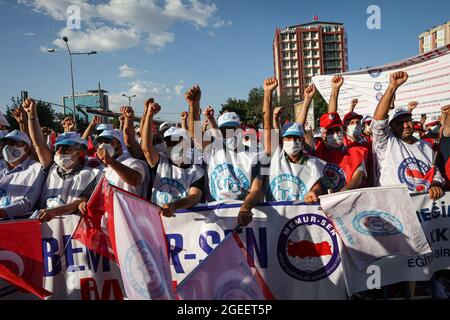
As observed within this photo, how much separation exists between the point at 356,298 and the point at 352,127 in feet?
8.53

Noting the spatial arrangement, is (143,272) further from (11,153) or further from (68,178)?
(11,153)

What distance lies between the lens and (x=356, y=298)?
3.32m

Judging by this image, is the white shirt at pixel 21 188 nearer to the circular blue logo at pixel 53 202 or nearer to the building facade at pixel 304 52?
the circular blue logo at pixel 53 202

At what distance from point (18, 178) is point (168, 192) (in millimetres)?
1619

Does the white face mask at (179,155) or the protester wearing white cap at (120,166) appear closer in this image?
the protester wearing white cap at (120,166)

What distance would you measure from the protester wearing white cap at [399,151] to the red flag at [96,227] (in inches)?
114

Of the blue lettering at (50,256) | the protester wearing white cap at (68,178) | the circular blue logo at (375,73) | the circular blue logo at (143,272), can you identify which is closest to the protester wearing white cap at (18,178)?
the protester wearing white cap at (68,178)

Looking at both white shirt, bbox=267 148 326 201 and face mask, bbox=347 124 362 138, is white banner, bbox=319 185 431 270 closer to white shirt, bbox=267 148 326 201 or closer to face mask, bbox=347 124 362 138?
white shirt, bbox=267 148 326 201

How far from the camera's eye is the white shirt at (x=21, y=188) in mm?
3582

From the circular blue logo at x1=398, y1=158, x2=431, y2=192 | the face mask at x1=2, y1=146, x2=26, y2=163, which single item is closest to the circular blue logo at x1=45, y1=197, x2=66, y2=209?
the face mask at x1=2, y1=146, x2=26, y2=163

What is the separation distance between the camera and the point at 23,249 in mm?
3168
